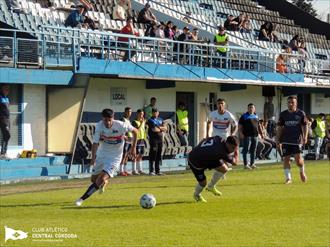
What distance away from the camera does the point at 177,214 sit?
15500 millimetres

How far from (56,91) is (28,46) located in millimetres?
2254

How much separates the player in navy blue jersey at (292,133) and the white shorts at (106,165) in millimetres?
6231

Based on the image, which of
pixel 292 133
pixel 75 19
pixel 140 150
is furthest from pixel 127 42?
pixel 292 133

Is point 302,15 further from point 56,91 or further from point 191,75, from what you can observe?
point 56,91

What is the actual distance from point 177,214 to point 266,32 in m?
29.8

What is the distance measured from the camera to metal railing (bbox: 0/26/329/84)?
25469mm

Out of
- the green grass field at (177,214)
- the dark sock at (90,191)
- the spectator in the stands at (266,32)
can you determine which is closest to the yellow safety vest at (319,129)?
the spectator in the stands at (266,32)

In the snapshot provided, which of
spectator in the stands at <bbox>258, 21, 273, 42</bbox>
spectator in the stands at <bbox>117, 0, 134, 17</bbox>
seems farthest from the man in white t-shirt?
spectator in the stands at <bbox>258, 21, 273, 42</bbox>

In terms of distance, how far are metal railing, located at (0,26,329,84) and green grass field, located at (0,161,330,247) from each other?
476 cm

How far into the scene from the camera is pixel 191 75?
31.8 metres

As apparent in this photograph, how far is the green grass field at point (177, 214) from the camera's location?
12.8 metres

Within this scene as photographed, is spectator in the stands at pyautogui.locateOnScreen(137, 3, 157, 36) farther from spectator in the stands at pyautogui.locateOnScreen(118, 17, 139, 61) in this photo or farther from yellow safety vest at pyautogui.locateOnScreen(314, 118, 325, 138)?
yellow safety vest at pyautogui.locateOnScreen(314, 118, 325, 138)

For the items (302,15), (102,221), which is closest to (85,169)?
(102,221)

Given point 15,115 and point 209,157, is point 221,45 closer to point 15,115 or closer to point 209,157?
point 15,115
